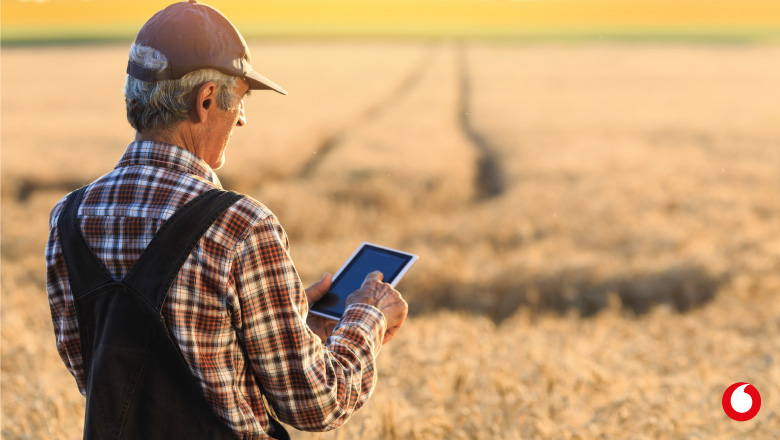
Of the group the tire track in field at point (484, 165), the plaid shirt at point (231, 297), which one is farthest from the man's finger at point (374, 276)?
the tire track in field at point (484, 165)

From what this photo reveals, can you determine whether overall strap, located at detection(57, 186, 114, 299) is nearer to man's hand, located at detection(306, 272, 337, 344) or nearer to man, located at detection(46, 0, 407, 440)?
man, located at detection(46, 0, 407, 440)

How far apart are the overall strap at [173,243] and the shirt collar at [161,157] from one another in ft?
0.59

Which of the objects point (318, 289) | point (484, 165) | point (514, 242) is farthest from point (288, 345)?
point (484, 165)

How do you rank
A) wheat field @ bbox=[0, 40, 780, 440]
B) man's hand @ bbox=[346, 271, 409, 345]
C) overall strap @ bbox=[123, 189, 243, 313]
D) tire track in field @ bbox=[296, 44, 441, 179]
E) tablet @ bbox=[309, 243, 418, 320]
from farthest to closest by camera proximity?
tire track in field @ bbox=[296, 44, 441, 179]
wheat field @ bbox=[0, 40, 780, 440]
tablet @ bbox=[309, 243, 418, 320]
man's hand @ bbox=[346, 271, 409, 345]
overall strap @ bbox=[123, 189, 243, 313]

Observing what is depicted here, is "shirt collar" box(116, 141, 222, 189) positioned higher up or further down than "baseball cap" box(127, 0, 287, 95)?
further down

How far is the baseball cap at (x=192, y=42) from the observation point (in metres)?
1.99

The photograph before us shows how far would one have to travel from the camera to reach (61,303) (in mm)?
2232

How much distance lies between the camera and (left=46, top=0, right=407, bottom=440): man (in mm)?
1863

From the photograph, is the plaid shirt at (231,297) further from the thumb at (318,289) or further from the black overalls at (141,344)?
the thumb at (318,289)

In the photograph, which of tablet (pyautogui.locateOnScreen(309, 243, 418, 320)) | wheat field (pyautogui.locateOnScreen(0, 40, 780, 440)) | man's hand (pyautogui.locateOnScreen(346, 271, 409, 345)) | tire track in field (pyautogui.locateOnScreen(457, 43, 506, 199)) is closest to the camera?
man's hand (pyautogui.locateOnScreen(346, 271, 409, 345))

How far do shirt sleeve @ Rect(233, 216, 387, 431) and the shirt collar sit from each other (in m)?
0.27

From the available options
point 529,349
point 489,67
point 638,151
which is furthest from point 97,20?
point 529,349

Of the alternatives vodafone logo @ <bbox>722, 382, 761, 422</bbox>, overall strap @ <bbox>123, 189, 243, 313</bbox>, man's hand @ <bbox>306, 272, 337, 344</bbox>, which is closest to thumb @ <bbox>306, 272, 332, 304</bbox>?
man's hand @ <bbox>306, 272, 337, 344</bbox>

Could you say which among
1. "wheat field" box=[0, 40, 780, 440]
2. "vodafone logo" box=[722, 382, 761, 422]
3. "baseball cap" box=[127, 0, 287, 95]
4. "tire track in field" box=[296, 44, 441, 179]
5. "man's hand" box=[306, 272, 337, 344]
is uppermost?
"baseball cap" box=[127, 0, 287, 95]
